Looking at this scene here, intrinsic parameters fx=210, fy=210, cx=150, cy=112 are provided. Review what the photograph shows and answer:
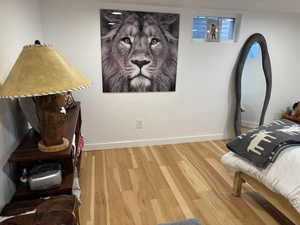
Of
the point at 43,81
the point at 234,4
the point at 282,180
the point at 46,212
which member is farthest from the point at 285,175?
the point at 234,4

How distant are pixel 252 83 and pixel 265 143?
5.81ft

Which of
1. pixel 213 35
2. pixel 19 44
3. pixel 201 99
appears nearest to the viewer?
pixel 19 44

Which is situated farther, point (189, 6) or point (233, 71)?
point (233, 71)

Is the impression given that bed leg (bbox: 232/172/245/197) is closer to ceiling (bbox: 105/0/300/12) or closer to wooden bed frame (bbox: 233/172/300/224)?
wooden bed frame (bbox: 233/172/300/224)

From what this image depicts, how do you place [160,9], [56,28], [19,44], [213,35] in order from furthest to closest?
[213,35] < [160,9] < [56,28] < [19,44]

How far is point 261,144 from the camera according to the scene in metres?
1.79

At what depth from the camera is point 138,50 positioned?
2.79 m

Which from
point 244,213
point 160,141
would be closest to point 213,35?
point 160,141

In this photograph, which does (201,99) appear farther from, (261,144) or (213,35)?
(261,144)

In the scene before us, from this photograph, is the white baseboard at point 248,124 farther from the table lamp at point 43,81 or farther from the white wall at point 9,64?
the white wall at point 9,64

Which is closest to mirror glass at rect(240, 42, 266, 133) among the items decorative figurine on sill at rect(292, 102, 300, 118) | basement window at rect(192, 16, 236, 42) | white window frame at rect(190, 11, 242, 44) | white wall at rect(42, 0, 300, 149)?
white wall at rect(42, 0, 300, 149)

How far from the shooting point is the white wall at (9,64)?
1.32m

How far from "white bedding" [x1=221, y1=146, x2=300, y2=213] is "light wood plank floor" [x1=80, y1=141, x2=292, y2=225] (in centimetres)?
43

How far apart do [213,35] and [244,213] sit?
231cm
